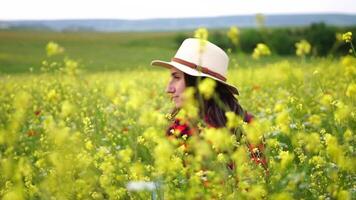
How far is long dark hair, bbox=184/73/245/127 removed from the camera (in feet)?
11.3

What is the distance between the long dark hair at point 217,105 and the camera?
345 centimetres

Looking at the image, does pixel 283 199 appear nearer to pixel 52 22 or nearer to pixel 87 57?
pixel 87 57

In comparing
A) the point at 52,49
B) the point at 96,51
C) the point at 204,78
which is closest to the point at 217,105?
the point at 204,78

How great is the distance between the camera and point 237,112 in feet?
11.6

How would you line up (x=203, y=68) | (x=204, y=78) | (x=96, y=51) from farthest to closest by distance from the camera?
(x=96, y=51)
(x=204, y=78)
(x=203, y=68)

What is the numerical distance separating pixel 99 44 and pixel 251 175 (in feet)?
144

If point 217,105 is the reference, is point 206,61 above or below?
above

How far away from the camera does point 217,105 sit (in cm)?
348

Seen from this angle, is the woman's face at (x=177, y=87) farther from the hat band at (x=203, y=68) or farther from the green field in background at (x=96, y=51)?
the green field in background at (x=96, y=51)

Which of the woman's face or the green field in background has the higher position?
the woman's face

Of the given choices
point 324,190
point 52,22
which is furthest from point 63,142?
point 52,22

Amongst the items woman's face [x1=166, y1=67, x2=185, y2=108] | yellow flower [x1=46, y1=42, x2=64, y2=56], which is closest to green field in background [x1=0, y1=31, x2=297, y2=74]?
woman's face [x1=166, y1=67, x2=185, y2=108]

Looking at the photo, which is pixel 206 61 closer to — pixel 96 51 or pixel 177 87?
pixel 177 87

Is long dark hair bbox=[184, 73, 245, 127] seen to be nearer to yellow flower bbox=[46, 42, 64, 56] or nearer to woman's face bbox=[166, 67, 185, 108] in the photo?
woman's face bbox=[166, 67, 185, 108]
